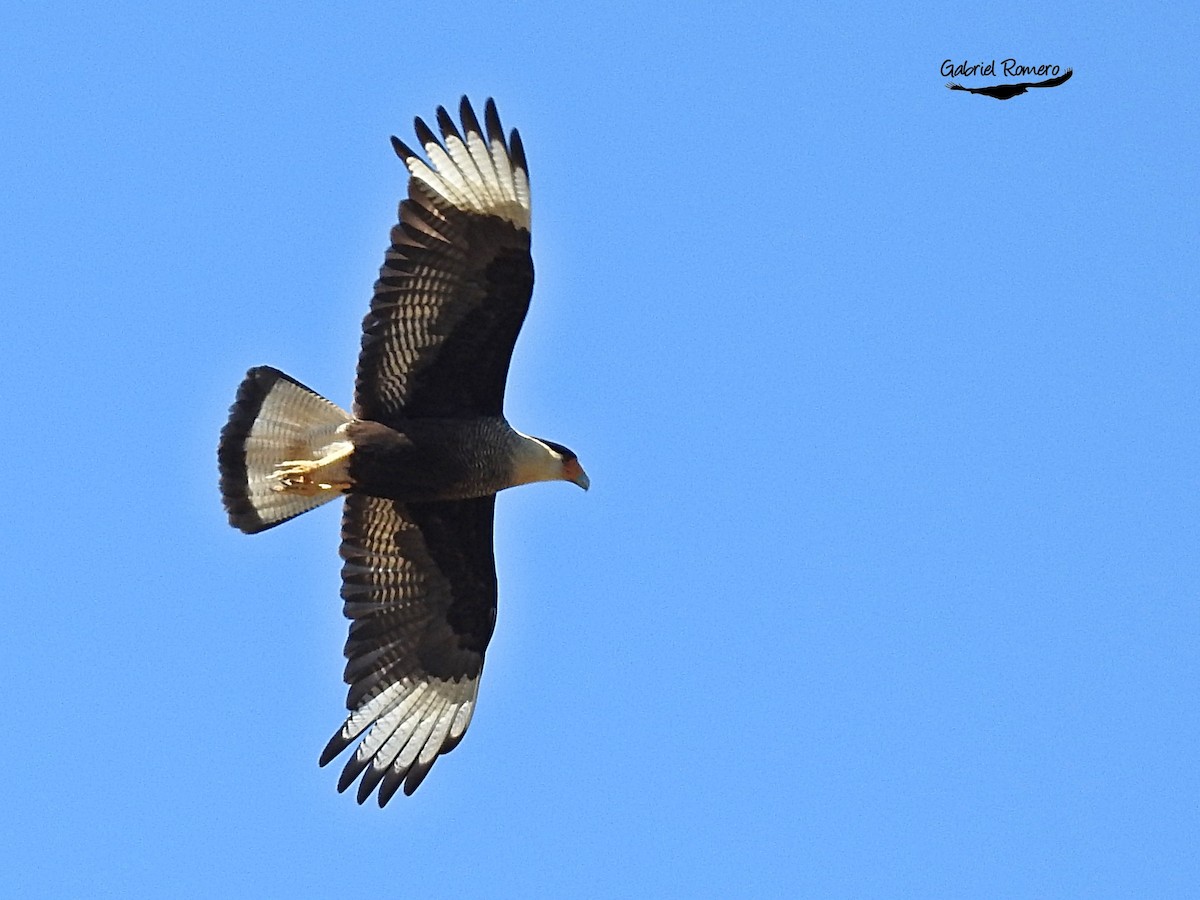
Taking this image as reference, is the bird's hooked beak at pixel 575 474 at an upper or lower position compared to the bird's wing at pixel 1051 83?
lower

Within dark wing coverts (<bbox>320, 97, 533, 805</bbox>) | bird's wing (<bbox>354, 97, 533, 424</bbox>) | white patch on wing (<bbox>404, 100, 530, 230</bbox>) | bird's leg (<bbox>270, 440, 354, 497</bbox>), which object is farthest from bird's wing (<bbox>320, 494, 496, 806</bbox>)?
white patch on wing (<bbox>404, 100, 530, 230</bbox>)

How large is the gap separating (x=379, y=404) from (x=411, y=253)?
0.80 m

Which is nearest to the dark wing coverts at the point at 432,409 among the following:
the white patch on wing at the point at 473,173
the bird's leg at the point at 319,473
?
the white patch on wing at the point at 473,173

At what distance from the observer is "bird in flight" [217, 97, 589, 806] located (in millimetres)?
11602

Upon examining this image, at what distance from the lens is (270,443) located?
12188mm

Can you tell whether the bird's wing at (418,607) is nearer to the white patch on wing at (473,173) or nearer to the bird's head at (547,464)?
the bird's head at (547,464)

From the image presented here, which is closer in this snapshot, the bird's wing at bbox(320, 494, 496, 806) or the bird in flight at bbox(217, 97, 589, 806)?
the bird in flight at bbox(217, 97, 589, 806)

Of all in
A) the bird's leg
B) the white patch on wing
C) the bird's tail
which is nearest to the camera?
the white patch on wing

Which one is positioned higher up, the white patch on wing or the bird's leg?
the white patch on wing

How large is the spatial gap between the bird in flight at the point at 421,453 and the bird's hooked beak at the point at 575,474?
16 millimetres

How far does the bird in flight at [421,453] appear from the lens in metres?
11.6

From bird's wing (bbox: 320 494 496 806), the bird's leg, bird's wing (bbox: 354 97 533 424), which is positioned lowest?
bird's wing (bbox: 320 494 496 806)

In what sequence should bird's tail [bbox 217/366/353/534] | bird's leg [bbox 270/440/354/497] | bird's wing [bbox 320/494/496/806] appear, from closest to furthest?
1. bird's leg [bbox 270/440/354/497]
2. bird's tail [bbox 217/366/353/534]
3. bird's wing [bbox 320/494/496/806]

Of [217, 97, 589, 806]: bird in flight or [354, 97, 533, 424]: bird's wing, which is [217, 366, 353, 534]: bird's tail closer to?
[217, 97, 589, 806]: bird in flight
